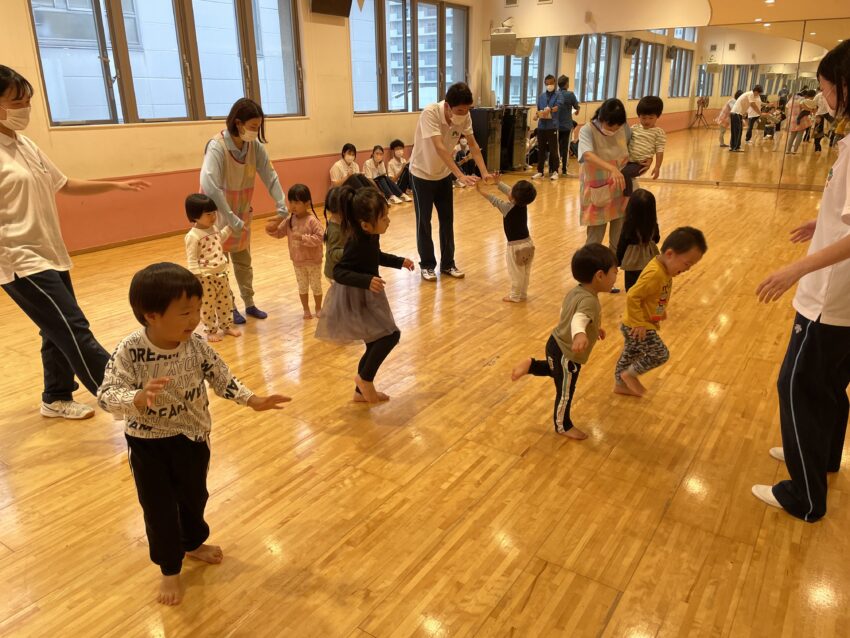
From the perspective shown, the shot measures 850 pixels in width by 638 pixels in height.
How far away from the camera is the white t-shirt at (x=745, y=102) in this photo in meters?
10.8

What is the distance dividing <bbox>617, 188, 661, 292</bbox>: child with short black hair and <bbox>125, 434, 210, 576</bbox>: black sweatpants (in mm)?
2919

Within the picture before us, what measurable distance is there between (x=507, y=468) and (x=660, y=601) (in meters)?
0.83

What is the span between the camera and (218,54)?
775 cm

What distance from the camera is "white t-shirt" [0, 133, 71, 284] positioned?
2621 millimetres

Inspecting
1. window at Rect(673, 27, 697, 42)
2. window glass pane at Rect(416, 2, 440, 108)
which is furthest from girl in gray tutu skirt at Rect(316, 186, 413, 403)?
window at Rect(673, 27, 697, 42)

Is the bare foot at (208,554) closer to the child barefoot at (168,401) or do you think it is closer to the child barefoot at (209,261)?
the child barefoot at (168,401)

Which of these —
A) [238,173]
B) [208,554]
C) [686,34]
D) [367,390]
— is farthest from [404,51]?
[208,554]

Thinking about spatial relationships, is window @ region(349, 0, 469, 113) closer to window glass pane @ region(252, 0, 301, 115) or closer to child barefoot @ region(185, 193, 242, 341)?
window glass pane @ region(252, 0, 301, 115)

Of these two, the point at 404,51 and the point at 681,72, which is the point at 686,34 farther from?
the point at 404,51

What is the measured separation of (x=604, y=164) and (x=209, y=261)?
2.71 metres

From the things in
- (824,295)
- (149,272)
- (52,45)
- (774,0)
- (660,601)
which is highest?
(774,0)

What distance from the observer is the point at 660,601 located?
1.90 metres

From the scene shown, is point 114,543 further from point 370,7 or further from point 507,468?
point 370,7

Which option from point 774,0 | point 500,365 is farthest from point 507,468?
point 774,0
